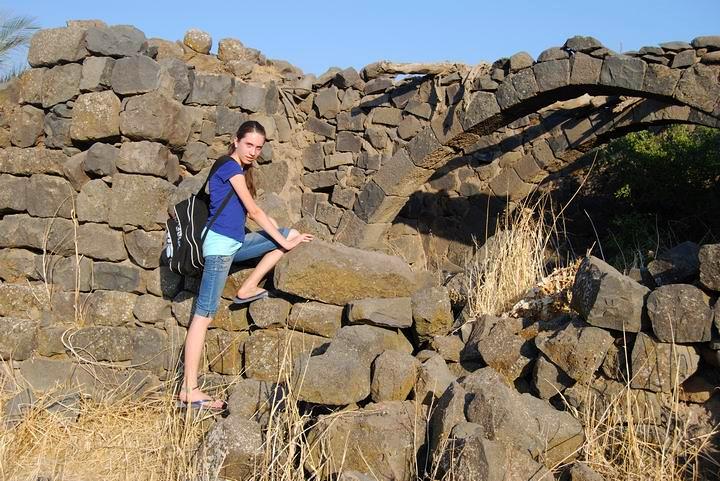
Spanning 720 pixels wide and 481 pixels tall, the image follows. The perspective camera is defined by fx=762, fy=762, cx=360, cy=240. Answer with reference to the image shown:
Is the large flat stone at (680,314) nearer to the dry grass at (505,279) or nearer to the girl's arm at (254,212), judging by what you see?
the dry grass at (505,279)

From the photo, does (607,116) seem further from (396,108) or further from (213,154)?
(213,154)

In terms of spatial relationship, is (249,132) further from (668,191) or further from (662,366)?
(668,191)

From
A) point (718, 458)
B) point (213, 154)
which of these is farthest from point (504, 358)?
point (213, 154)

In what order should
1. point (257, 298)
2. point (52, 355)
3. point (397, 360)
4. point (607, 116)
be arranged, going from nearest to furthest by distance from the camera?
point (397, 360) < point (257, 298) < point (52, 355) < point (607, 116)

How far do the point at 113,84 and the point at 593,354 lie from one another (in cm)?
360

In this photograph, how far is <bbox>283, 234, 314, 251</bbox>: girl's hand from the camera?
14.6ft

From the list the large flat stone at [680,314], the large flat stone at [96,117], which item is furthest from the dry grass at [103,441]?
the large flat stone at [680,314]

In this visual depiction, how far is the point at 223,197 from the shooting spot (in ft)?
14.1

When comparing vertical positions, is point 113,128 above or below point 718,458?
above

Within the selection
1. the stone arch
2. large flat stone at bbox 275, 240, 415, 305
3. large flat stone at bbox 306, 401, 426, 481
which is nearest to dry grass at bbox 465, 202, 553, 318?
large flat stone at bbox 275, 240, 415, 305

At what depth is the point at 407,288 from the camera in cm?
457

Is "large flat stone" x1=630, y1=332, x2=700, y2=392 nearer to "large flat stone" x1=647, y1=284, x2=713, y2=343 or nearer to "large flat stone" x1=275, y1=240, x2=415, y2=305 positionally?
"large flat stone" x1=647, y1=284, x2=713, y2=343

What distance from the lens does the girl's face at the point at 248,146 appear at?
4.33m

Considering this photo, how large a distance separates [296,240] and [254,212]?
328 mm
